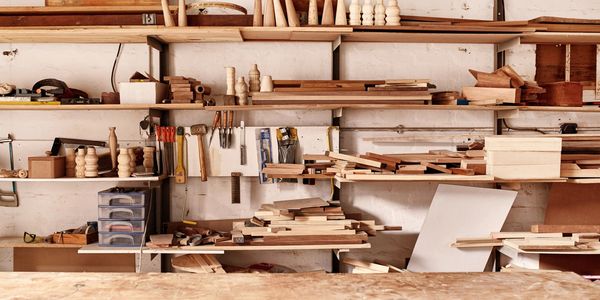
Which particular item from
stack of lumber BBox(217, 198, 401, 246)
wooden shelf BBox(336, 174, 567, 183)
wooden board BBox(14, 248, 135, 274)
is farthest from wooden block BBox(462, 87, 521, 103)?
wooden board BBox(14, 248, 135, 274)

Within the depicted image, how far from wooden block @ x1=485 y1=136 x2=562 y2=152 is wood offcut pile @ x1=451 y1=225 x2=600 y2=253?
473 mm

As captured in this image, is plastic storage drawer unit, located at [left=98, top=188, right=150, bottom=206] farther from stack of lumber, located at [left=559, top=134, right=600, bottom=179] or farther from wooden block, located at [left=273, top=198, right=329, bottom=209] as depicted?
stack of lumber, located at [left=559, top=134, right=600, bottom=179]

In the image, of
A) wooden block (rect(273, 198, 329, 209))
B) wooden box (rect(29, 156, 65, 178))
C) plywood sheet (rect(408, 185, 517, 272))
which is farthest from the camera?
plywood sheet (rect(408, 185, 517, 272))

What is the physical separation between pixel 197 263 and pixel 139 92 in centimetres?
107

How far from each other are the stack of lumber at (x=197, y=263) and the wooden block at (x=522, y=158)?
1674 mm

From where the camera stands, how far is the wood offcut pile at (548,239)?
290cm

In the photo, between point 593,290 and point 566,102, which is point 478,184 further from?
point 593,290

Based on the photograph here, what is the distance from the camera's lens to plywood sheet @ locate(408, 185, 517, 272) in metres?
3.19

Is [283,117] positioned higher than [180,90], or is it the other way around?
[180,90]

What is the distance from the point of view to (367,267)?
3105 mm

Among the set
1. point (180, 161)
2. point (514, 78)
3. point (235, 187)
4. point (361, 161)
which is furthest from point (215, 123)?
point (514, 78)

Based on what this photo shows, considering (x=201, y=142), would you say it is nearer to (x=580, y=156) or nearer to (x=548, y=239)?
(x=548, y=239)

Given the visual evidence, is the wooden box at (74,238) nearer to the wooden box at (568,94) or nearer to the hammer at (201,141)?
the hammer at (201,141)

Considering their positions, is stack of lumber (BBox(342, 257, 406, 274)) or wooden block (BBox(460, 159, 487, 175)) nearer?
wooden block (BBox(460, 159, 487, 175))
